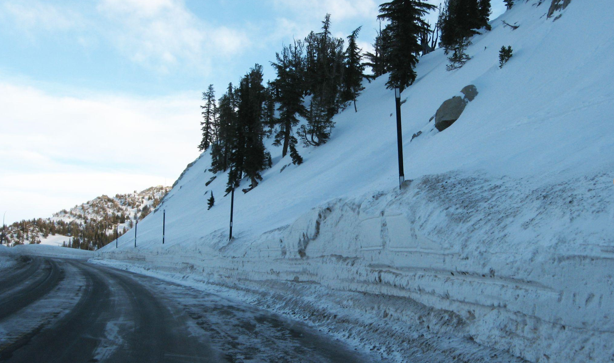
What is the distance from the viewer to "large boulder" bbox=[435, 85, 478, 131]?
19.6 metres

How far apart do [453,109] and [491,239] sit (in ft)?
48.9

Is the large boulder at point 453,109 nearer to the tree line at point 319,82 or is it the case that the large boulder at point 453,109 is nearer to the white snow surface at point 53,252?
the tree line at point 319,82

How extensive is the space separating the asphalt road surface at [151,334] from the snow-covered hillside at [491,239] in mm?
1196

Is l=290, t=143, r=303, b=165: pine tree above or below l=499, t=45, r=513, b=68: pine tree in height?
below

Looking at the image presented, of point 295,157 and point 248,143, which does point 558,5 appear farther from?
point 248,143

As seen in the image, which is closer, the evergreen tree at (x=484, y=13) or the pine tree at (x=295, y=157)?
the pine tree at (x=295, y=157)

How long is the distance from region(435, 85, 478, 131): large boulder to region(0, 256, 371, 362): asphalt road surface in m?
13.8

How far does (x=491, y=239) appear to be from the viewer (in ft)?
21.0

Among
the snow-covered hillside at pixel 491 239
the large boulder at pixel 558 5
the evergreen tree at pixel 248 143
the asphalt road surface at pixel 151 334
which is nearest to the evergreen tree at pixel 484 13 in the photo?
the large boulder at pixel 558 5

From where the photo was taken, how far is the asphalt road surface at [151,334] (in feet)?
20.1

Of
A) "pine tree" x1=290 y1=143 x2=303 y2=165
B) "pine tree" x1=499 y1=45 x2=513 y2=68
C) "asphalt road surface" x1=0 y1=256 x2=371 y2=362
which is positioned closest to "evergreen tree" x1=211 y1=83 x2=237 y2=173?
"pine tree" x1=290 y1=143 x2=303 y2=165

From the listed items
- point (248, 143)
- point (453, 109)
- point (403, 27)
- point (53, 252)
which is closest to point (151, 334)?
point (453, 109)

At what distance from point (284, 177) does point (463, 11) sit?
30.3 meters

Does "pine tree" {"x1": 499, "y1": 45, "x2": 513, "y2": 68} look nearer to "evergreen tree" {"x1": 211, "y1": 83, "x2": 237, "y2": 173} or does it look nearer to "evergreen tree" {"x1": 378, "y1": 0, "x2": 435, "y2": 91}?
"evergreen tree" {"x1": 378, "y1": 0, "x2": 435, "y2": 91}
